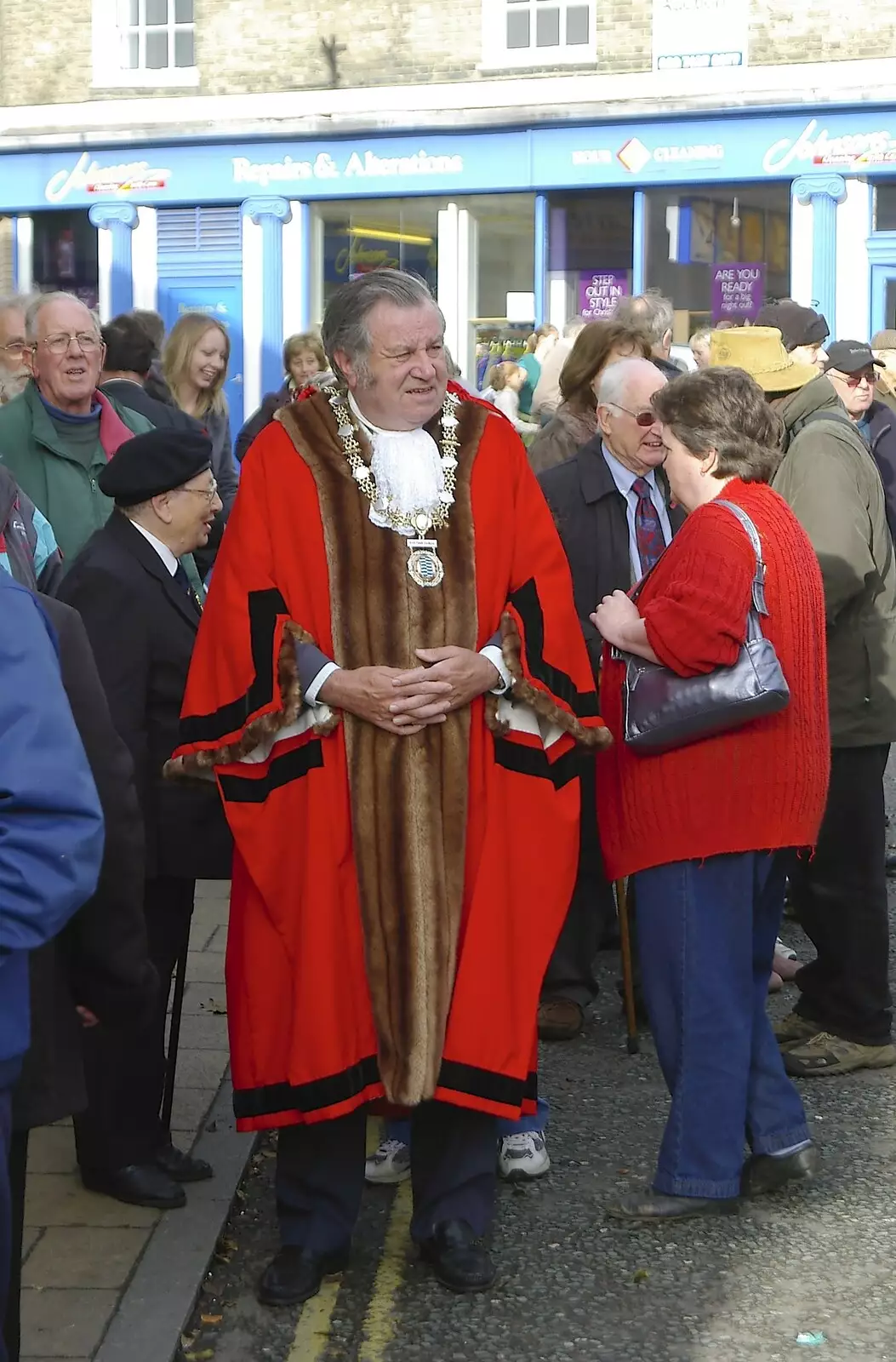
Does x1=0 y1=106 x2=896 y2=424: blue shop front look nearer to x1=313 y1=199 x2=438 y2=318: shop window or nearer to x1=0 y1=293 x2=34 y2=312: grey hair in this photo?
x1=313 y1=199 x2=438 y2=318: shop window

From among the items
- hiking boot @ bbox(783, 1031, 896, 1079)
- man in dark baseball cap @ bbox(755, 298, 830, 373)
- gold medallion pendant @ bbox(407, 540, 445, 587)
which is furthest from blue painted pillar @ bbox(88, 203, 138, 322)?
gold medallion pendant @ bbox(407, 540, 445, 587)

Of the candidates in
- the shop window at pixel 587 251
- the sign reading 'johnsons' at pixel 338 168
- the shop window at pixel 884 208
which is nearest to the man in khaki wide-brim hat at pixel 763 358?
the shop window at pixel 884 208

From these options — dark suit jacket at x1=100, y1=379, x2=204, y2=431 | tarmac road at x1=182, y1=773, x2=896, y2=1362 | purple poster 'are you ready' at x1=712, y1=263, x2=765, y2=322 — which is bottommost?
tarmac road at x1=182, y1=773, x2=896, y2=1362

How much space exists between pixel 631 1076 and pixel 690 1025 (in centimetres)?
128

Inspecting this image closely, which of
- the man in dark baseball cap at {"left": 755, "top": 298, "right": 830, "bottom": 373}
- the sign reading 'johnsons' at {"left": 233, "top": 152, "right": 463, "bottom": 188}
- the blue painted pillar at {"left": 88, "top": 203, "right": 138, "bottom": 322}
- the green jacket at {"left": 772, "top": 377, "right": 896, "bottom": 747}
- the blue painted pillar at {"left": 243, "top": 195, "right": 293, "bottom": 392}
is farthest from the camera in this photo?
the blue painted pillar at {"left": 88, "top": 203, "right": 138, "bottom": 322}

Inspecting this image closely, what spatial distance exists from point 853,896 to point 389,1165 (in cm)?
169

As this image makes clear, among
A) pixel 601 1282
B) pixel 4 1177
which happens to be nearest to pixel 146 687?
pixel 601 1282

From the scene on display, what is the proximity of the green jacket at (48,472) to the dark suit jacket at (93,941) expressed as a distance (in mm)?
3146

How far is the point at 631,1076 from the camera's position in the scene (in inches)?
220

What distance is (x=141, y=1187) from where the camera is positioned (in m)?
4.51

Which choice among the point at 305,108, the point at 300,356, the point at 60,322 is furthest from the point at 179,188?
the point at 60,322

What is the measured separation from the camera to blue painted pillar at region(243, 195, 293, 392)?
66.7ft

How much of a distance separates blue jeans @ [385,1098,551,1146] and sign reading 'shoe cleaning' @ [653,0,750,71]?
51.2 ft

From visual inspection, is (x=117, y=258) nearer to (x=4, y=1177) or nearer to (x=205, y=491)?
(x=205, y=491)
